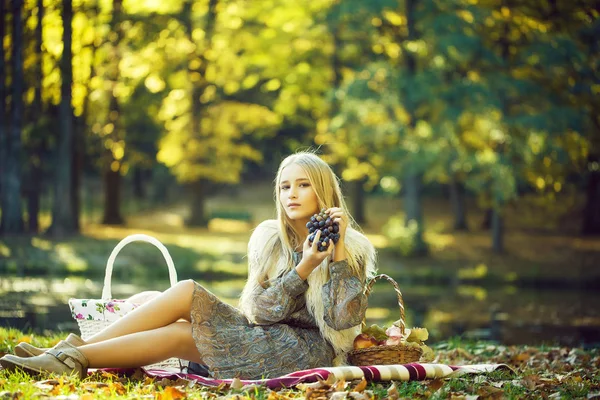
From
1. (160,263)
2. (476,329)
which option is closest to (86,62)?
(160,263)

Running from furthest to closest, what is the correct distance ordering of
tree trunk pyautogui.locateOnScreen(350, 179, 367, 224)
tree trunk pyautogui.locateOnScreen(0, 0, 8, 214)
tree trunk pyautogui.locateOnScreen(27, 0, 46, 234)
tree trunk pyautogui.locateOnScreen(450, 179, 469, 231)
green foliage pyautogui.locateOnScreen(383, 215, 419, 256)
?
tree trunk pyautogui.locateOnScreen(350, 179, 367, 224)
tree trunk pyautogui.locateOnScreen(450, 179, 469, 231)
green foliage pyautogui.locateOnScreen(383, 215, 419, 256)
tree trunk pyautogui.locateOnScreen(27, 0, 46, 234)
tree trunk pyautogui.locateOnScreen(0, 0, 8, 214)

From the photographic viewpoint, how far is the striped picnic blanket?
4438 mm

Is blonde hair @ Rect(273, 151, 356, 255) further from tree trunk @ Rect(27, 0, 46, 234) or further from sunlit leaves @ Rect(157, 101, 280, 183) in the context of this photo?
sunlit leaves @ Rect(157, 101, 280, 183)

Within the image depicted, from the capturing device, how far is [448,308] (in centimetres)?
1291

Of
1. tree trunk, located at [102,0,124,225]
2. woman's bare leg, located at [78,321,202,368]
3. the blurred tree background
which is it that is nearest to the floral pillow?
woman's bare leg, located at [78,321,202,368]

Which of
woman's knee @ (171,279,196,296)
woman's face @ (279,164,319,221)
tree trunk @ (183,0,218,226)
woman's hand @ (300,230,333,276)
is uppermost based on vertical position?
tree trunk @ (183,0,218,226)

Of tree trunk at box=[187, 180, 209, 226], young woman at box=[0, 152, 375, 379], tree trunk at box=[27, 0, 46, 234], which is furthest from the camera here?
tree trunk at box=[187, 180, 209, 226]

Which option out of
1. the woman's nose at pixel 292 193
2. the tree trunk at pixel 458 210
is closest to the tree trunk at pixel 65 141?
the tree trunk at pixel 458 210

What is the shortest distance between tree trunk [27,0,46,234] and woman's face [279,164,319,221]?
623 inches

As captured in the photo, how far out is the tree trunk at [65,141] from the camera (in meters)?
19.1

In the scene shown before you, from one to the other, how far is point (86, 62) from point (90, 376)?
66.8 feet

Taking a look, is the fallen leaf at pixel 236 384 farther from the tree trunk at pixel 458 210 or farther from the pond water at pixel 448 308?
the tree trunk at pixel 458 210

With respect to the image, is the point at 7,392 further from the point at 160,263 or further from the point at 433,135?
the point at 433,135

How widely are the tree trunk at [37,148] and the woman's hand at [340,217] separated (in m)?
16.2
